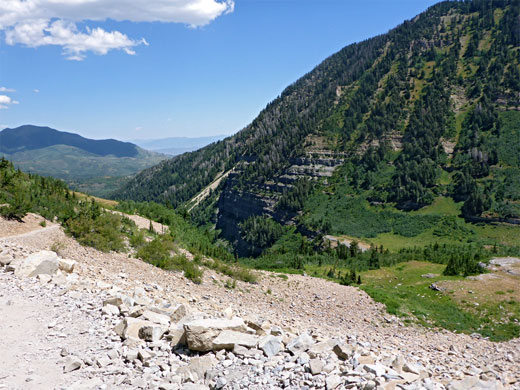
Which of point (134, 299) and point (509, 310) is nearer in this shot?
point (134, 299)

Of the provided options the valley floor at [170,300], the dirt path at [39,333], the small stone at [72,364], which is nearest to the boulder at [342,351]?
the valley floor at [170,300]

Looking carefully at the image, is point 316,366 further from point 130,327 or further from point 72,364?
point 72,364

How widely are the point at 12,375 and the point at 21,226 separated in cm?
1626

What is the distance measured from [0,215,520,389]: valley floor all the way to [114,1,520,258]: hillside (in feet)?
165

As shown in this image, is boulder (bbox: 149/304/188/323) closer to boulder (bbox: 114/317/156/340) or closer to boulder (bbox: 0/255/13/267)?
boulder (bbox: 114/317/156/340)

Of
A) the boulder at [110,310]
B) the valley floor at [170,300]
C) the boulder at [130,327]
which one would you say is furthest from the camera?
the boulder at [110,310]

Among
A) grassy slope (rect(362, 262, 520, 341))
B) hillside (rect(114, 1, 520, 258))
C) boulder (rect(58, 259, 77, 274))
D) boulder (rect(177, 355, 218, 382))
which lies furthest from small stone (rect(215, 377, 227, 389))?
hillside (rect(114, 1, 520, 258))

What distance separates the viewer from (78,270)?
16.3 m

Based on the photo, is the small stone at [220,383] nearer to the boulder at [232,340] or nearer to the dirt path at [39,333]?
the boulder at [232,340]

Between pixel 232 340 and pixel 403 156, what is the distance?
114421 mm

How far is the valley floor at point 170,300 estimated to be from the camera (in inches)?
376

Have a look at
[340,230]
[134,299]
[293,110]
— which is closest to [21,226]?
[134,299]

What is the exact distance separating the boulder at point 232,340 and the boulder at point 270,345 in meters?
0.22

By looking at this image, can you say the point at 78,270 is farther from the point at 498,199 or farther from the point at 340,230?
the point at 498,199
